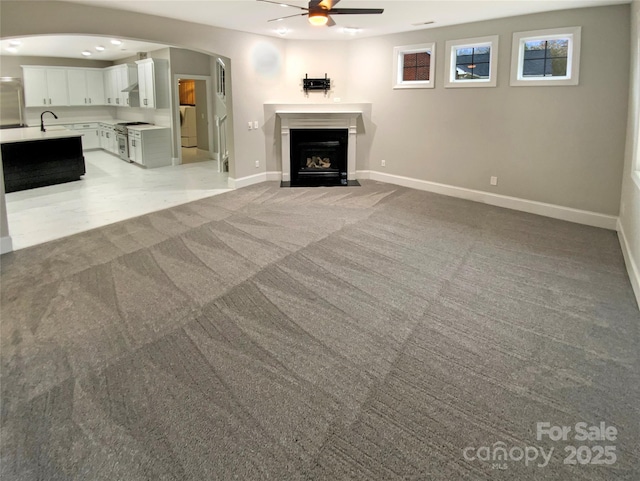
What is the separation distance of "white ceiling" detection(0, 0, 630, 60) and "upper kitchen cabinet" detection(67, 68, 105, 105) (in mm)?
7946

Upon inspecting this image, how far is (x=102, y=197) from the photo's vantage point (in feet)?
23.5

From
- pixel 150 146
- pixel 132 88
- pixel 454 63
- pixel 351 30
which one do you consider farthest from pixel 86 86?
pixel 454 63

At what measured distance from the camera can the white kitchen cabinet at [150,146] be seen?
9875mm

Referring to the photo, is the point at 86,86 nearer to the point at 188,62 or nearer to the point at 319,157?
the point at 188,62

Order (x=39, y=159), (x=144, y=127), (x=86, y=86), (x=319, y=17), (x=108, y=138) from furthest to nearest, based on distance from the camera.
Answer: (x=86, y=86), (x=108, y=138), (x=144, y=127), (x=39, y=159), (x=319, y=17)

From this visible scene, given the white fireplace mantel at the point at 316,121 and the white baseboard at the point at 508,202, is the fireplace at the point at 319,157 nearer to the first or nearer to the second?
the white fireplace mantel at the point at 316,121

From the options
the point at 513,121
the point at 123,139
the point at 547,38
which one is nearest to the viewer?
the point at 547,38

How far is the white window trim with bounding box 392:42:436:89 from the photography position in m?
7.00

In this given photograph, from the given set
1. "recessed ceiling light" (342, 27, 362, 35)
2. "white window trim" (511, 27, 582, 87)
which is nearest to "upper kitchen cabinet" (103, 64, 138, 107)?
"recessed ceiling light" (342, 27, 362, 35)

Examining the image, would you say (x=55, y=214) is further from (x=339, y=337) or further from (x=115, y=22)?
(x=339, y=337)

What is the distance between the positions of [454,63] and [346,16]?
1.97 m

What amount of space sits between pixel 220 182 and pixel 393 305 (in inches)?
226

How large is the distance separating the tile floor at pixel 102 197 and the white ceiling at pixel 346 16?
267cm

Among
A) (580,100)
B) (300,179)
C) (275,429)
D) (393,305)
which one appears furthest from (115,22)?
(580,100)
